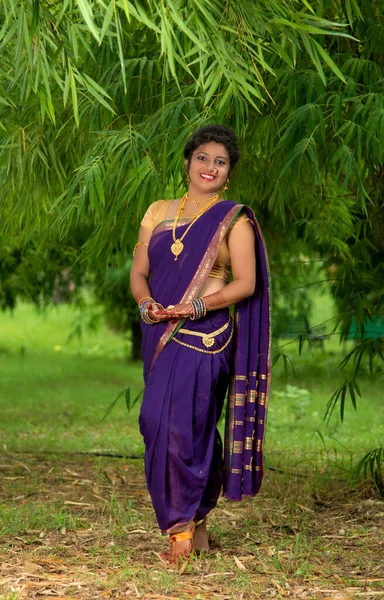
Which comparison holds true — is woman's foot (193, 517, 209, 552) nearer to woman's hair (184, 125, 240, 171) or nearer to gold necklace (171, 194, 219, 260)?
gold necklace (171, 194, 219, 260)

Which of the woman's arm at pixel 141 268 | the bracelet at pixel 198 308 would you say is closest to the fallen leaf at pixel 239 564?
the bracelet at pixel 198 308

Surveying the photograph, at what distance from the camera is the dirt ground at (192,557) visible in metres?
3.36

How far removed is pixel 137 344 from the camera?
38.4 feet

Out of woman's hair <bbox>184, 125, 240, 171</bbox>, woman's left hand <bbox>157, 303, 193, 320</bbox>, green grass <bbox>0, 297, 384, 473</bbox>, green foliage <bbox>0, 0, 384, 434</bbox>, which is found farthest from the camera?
green grass <bbox>0, 297, 384, 473</bbox>

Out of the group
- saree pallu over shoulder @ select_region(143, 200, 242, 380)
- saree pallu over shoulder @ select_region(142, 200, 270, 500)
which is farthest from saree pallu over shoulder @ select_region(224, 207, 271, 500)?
saree pallu over shoulder @ select_region(143, 200, 242, 380)

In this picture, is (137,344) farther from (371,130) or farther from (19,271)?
(371,130)

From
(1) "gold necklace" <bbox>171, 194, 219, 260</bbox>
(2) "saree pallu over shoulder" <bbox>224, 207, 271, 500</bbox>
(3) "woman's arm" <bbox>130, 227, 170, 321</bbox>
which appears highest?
(1) "gold necklace" <bbox>171, 194, 219, 260</bbox>

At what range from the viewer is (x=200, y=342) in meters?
3.58

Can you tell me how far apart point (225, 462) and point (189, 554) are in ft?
1.17

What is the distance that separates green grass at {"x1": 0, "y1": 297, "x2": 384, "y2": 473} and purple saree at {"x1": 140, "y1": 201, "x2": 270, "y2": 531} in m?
1.32

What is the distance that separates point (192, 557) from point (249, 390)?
62cm

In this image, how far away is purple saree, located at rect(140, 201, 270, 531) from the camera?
11.6ft

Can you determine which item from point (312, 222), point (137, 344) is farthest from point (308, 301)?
point (312, 222)

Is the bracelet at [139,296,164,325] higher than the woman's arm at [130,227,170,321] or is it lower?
lower
